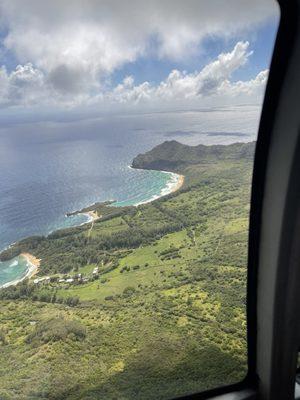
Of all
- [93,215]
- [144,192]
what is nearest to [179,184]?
[144,192]

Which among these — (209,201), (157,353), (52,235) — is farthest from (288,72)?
(157,353)

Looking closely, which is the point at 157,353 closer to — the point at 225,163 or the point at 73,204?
the point at 73,204

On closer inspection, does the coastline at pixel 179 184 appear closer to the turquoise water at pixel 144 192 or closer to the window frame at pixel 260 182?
the turquoise water at pixel 144 192

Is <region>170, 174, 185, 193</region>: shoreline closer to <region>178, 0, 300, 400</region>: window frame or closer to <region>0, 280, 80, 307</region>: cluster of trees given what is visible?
<region>178, 0, 300, 400</region>: window frame

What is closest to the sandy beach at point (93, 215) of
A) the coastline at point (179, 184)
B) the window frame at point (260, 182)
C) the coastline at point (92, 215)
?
the coastline at point (92, 215)

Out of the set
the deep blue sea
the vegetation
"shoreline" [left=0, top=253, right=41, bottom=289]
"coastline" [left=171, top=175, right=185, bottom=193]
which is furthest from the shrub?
"coastline" [left=171, top=175, right=185, bottom=193]
